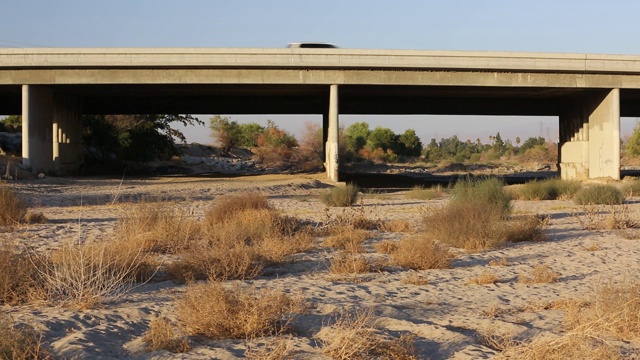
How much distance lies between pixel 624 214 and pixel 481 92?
61.3 ft

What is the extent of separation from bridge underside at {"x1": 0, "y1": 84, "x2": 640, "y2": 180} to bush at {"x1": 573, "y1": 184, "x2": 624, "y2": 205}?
431 inches

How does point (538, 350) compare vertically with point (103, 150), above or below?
below

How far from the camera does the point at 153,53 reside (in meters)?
32.3

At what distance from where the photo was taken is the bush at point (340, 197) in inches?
932

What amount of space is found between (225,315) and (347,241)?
727 cm

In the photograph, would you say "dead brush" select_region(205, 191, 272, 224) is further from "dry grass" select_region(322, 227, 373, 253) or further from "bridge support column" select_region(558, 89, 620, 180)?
"bridge support column" select_region(558, 89, 620, 180)

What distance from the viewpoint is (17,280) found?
858 cm

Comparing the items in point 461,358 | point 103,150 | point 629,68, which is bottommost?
point 461,358

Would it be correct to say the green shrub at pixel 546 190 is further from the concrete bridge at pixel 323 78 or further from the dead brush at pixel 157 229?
the dead brush at pixel 157 229

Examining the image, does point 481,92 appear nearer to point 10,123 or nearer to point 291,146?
point 291,146

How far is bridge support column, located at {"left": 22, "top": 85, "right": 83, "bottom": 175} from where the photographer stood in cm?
3331

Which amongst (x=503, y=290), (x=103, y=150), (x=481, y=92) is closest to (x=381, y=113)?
(x=481, y=92)

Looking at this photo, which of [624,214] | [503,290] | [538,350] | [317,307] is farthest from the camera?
[624,214]

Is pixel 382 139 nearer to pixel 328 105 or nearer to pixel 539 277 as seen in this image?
pixel 328 105
